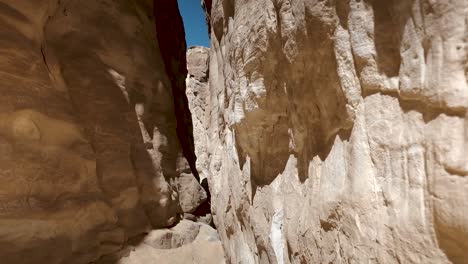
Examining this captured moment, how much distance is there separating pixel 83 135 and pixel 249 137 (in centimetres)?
148

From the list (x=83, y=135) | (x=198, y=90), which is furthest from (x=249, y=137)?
(x=198, y=90)

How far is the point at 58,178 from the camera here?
241cm

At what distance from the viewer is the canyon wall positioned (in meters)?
2.22

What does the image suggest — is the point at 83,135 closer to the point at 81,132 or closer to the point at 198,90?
the point at 81,132

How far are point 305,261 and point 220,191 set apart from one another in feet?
4.78

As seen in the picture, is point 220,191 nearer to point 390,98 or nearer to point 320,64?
point 320,64

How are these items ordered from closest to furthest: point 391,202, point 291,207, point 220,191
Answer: point 391,202 → point 291,207 → point 220,191

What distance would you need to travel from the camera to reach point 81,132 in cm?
266

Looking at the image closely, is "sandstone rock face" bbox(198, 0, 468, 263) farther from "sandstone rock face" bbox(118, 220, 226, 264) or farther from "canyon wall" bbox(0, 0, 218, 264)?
"canyon wall" bbox(0, 0, 218, 264)

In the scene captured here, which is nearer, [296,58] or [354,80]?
[354,80]

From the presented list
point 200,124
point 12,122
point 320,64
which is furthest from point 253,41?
point 200,124

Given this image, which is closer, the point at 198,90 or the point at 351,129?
the point at 351,129

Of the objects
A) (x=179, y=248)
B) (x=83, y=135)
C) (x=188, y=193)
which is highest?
(x=83, y=135)

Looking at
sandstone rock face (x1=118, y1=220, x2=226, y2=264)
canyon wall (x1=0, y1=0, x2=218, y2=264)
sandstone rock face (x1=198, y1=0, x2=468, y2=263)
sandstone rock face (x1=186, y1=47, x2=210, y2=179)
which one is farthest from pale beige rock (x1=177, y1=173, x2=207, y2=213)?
sandstone rock face (x1=186, y1=47, x2=210, y2=179)
